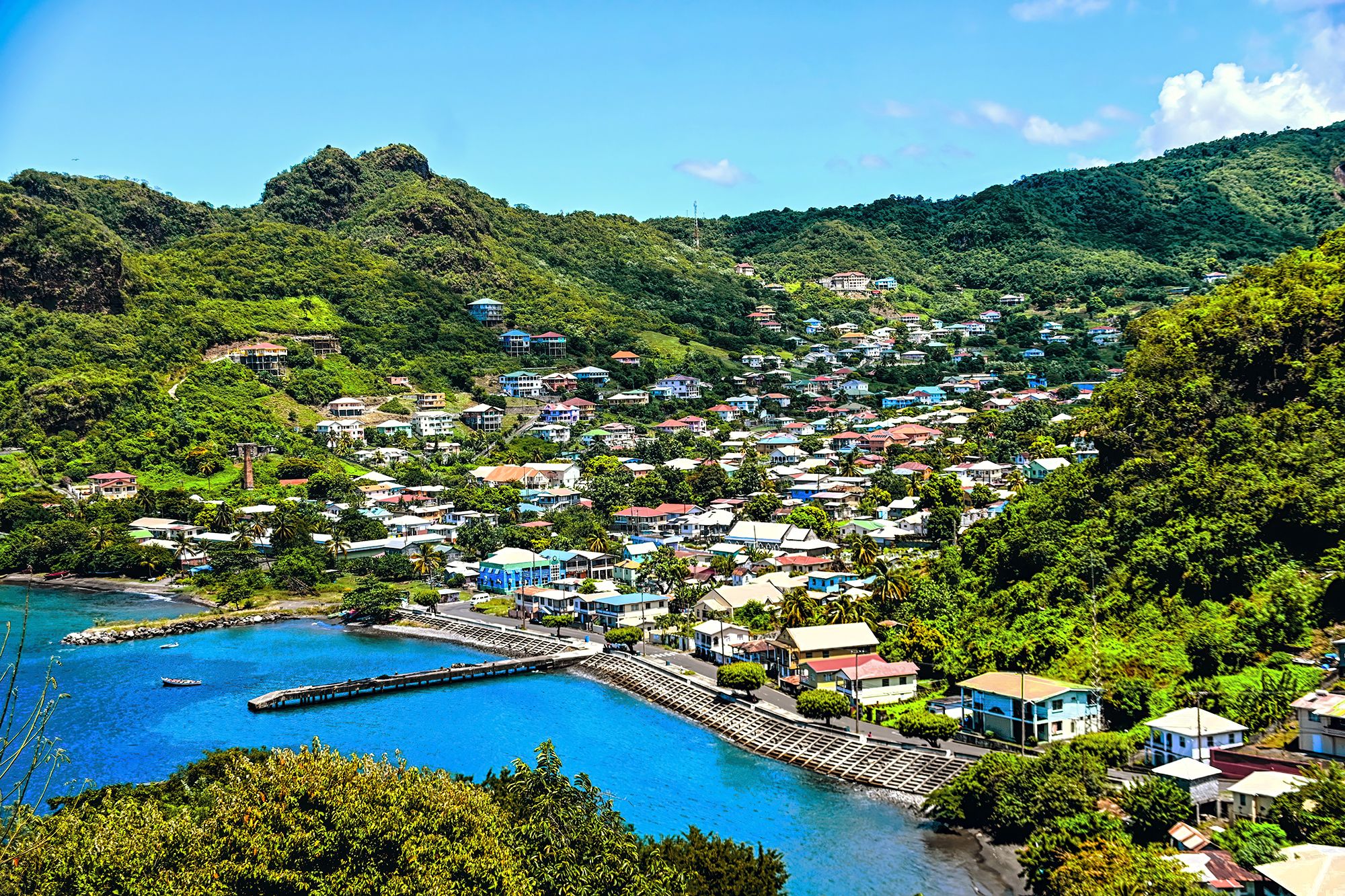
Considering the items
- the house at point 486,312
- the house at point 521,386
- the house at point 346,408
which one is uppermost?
the house at point 486,312

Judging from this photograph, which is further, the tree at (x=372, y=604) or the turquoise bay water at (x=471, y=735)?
the tree at (x=372, y=604)

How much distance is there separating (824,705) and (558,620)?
56.5 feet

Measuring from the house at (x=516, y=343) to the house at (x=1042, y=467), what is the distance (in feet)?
164

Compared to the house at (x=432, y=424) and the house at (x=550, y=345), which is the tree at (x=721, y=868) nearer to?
the house at (x=432, y=424)

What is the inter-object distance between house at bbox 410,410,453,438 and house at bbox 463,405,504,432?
1.54 m

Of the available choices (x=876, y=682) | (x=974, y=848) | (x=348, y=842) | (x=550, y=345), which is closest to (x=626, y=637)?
(x=876, y=682)

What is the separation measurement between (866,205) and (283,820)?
158 metres

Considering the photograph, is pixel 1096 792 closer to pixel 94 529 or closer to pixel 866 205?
pixel 94 529

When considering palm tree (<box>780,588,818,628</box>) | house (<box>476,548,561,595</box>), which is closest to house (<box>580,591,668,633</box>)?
house (<box>476,548,561,595</box>)

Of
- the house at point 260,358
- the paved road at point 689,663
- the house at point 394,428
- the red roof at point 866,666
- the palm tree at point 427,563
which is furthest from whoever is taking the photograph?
the house at point 260,358

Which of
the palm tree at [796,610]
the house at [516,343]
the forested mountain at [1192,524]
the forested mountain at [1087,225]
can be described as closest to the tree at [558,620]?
the palm tree at [796,610]

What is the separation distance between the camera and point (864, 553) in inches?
1719

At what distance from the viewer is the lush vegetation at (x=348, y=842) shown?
14.9 meters

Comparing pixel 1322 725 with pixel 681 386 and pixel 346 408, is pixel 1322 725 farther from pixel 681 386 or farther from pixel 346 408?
pixel 681 386
